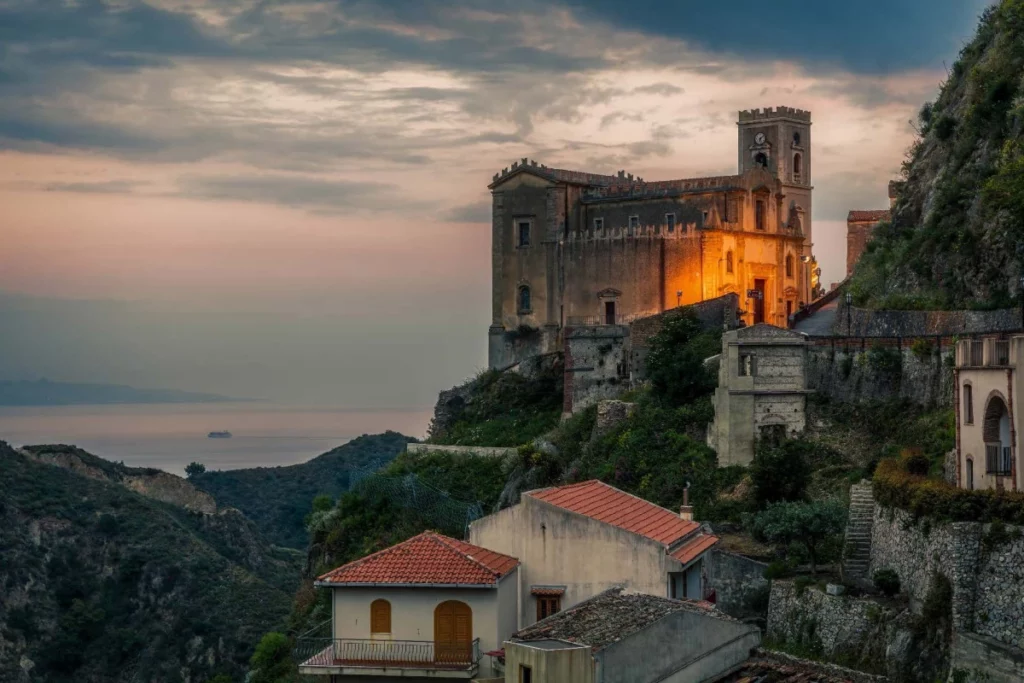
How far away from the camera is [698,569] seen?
112 ft

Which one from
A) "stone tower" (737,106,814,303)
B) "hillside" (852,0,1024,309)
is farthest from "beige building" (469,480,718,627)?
"stone tower" (737,106,814,303)

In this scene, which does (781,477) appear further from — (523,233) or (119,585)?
(119,585)

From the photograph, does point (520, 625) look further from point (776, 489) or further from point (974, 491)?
point (776, 489)

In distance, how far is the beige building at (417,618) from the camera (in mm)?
30250

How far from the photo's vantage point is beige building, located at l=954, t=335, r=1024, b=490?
97.8ft

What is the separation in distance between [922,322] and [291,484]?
9280 cm

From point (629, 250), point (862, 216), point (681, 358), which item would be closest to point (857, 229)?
point (862, 216)

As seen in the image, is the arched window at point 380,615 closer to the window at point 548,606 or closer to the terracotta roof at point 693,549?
the window at point 548,606

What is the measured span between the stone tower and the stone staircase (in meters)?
36.9

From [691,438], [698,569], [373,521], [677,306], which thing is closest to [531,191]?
[677,306]

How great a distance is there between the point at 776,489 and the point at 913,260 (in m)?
9.15

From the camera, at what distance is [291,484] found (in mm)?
133125

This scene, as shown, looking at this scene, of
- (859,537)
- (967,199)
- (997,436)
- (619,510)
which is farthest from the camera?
(967,199)

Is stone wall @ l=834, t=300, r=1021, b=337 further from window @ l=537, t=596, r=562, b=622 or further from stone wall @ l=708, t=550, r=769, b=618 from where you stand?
window @ l=537, t=596, r=562, b=622
